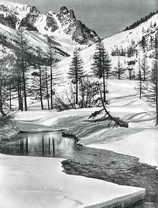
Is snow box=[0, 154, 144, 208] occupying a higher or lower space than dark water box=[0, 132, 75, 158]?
higher

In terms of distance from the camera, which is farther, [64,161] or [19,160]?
[64,161]

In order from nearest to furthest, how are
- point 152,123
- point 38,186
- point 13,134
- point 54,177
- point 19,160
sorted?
point 38,186, point 54,177, point 19,160, point 13,134, point 152,123

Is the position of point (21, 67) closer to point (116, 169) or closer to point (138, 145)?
point (138, 145)

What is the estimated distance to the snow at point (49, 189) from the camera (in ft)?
44.0

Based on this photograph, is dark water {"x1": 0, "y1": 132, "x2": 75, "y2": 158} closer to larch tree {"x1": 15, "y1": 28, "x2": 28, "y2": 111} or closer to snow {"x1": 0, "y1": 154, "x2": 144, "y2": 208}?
snow {"x1": 0, "y1": 154, "x2": 144, "y2": 208}

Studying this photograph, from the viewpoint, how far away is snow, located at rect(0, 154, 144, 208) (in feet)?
44.0

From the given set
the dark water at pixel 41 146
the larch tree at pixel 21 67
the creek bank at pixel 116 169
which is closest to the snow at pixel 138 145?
the creek bank at pixel 116 169

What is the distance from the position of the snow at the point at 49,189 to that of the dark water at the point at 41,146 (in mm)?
6320

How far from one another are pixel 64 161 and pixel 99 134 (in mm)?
9393

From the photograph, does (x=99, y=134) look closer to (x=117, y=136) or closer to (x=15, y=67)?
(x=117, y=136)

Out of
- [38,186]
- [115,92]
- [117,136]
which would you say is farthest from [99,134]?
[115,92]

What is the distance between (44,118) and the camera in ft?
160

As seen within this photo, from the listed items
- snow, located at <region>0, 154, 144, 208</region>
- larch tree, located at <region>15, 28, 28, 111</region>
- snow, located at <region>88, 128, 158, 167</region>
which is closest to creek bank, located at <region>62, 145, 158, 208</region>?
snow, located at <region>88, 128, 158, 167</region>

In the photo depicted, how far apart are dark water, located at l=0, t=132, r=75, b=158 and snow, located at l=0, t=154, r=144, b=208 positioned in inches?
249
